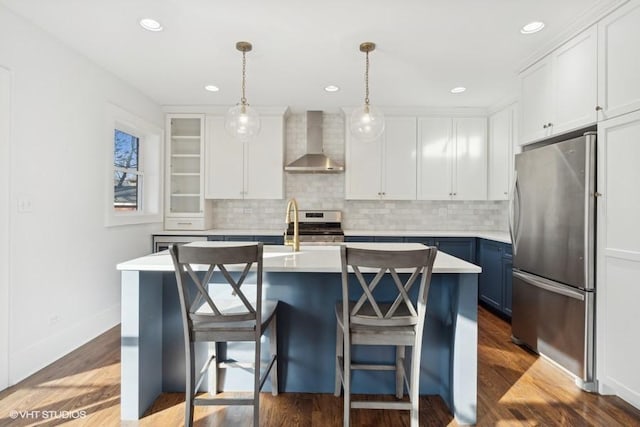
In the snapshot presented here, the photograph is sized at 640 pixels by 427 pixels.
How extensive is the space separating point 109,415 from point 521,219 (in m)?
3.22

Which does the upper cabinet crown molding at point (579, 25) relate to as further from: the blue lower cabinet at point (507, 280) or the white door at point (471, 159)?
the blue lower cabinet at point (507, 280)

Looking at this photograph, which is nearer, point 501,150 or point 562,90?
point 562,90

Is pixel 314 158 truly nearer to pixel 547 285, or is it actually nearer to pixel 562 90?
pixel 562 90

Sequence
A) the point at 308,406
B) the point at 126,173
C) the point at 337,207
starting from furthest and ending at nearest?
the point at 337,207 < the point at 126,173 < the point at 308,406

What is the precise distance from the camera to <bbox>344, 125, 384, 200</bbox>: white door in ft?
14.6

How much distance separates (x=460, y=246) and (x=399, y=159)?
133cm

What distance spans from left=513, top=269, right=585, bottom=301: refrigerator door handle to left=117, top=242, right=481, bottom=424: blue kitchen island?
95cm

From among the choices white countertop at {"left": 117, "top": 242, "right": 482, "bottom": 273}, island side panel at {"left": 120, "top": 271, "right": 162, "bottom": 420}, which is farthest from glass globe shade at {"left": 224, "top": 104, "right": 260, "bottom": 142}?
island side panel at {"left": 120, "top": 271, "right": 162, "bottom": 420}

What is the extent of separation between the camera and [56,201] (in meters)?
2.70

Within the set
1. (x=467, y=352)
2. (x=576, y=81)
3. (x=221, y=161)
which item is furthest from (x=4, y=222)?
(x=576, y=81)

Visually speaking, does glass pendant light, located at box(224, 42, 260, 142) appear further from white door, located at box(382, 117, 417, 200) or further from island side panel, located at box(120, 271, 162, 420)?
white door, located at box(382, 117, 417, 200)

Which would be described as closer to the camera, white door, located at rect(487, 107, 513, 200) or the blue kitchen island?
the blue kitchen island

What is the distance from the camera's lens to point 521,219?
2865mm

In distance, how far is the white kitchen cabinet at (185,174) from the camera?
4.46m
